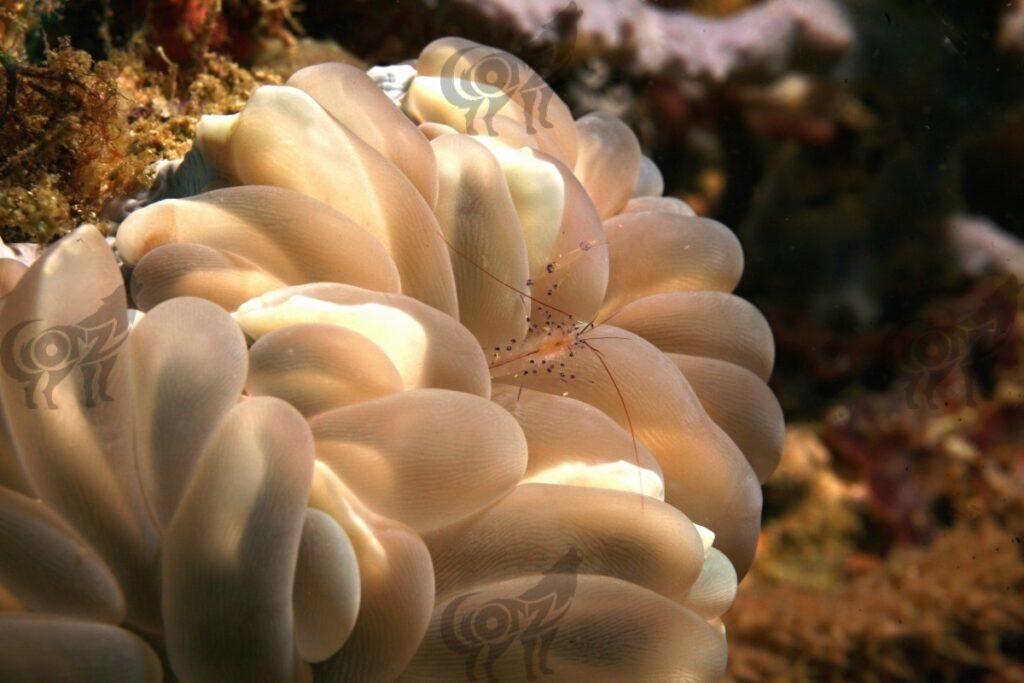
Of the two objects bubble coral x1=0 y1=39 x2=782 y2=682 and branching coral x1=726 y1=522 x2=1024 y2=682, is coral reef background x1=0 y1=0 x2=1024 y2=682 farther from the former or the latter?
bubble coral x1=0 y1=39 x2=782 y2=682

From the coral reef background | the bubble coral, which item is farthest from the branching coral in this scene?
the bubble coral

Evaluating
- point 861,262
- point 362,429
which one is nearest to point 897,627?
point 861,262

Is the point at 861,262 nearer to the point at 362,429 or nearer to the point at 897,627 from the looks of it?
the point at 897,627


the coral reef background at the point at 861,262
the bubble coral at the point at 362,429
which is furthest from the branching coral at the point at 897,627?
the bubble coral at the point at 362,429

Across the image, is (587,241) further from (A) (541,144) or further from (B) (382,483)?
(B) (382,483)

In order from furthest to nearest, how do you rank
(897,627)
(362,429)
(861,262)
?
(861,262) → (897,627) → (362,429)

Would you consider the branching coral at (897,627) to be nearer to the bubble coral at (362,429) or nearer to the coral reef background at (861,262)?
the coral reef background at (861,262)
